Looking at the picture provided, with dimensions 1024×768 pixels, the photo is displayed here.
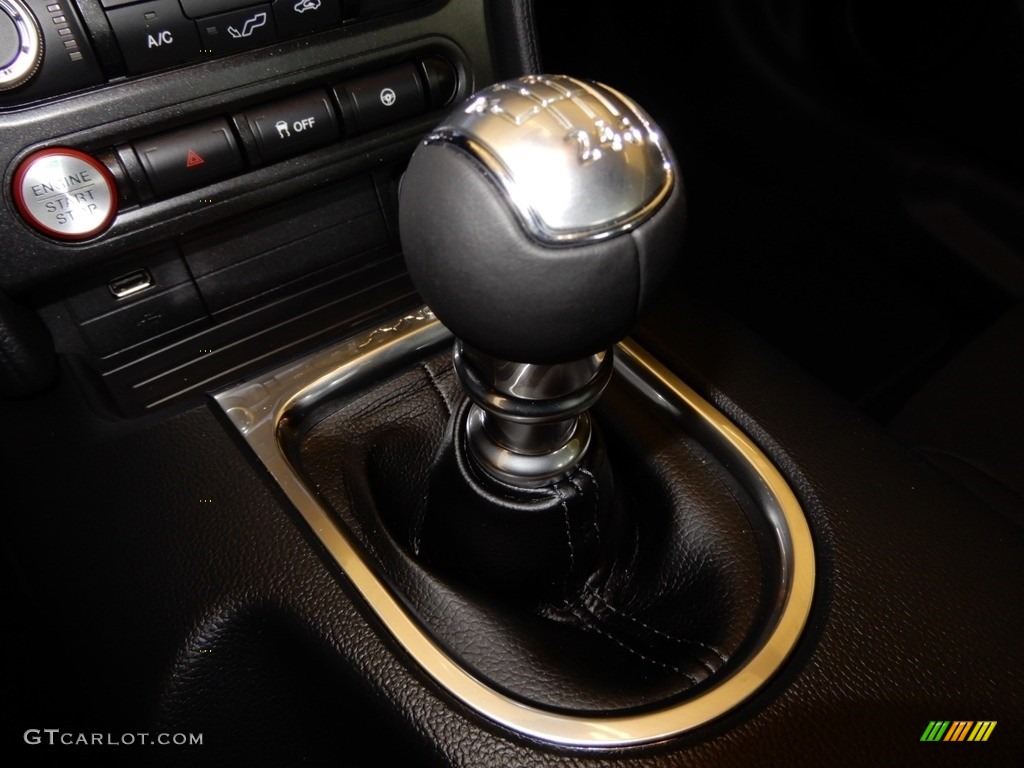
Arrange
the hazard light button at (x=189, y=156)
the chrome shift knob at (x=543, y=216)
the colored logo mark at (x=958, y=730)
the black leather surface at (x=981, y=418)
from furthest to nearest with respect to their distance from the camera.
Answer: the black leather surface at (x=981, y=418) → the hazard light button at (x=189, y=156) → the colored logo mark at (x=958, y=730) → the chrome shift knob at (x=543, y=216)

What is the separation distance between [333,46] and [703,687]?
0.48 m

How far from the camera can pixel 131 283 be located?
1.79 feet

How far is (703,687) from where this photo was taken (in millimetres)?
411

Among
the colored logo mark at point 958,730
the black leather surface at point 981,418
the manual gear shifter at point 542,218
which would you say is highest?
the manual gear shifter at point 542,218

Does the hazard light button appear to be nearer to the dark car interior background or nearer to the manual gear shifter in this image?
the dark car interior background

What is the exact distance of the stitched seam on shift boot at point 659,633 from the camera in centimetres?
44

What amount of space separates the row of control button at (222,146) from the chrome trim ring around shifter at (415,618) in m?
0.14

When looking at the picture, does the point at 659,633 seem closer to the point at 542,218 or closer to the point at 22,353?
the point at 542,218

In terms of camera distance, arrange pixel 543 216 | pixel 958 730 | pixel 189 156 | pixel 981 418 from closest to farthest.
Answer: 1. pixel 543 216
2. pixel 958 730
3. pixel 189 156
4. pixel 981 418

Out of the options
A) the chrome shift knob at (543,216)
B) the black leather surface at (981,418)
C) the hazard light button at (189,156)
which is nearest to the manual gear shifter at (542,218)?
the chrome shift knob at (543,216)

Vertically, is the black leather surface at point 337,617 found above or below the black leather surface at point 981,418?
above

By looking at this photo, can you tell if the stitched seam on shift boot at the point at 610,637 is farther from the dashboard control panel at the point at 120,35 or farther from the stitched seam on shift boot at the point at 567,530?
the dashboard control panel at the point at 120,35

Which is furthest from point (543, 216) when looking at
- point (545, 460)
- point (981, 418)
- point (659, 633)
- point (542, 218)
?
point (981, 418)

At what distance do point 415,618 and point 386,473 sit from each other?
5.2 inches
